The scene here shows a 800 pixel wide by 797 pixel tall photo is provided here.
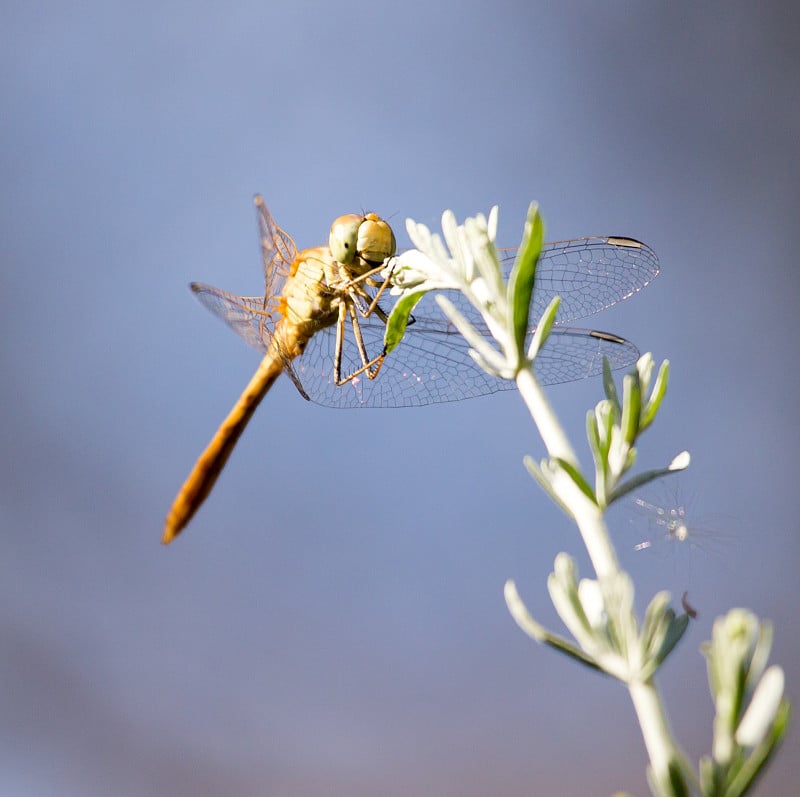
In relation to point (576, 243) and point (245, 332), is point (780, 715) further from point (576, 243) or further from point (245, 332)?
point (245, 332)

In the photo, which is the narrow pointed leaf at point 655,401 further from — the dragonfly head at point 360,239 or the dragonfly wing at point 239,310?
the dragonfly wing at point 239,310

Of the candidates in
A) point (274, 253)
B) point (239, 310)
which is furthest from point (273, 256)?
point (239, 310)

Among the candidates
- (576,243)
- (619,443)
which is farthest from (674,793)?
(576,243)

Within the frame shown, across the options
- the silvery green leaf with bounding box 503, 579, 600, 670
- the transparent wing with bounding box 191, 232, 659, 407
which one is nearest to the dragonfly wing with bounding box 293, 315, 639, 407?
the transparent wing with bounding box 191, 232, 659, 407

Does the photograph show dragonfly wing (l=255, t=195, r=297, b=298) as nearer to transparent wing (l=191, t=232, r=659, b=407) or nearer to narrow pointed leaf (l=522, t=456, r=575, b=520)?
transparent wing (l=191, t=232, r=659, b=407)

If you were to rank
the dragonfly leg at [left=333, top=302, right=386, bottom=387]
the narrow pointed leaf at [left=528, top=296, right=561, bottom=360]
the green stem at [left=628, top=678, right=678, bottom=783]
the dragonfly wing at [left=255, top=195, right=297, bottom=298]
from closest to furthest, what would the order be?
the green stem at [left=628, top=678, right=678, bottom=783]
the narrow pointed leaf at [left=528, top=296, right=561, bottom=360]
the dragonfly leg at [left=333, top=302, right=386, bottom=387]
the dragonfly wing at [left=255, top=195, right=297, bottom=298]

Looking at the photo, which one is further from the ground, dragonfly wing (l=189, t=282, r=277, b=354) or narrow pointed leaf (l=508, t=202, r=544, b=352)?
narrow pointed leaf (l=508, t=202, r=544, b=352)
